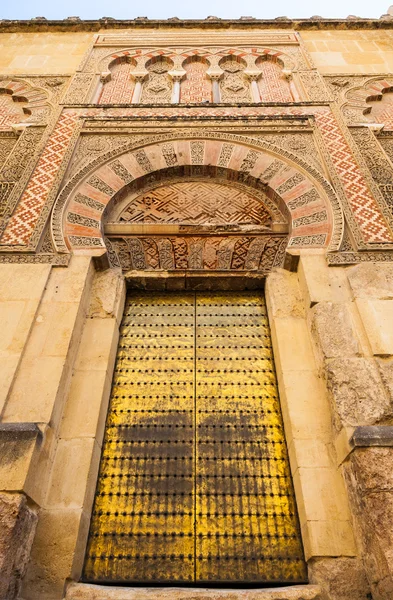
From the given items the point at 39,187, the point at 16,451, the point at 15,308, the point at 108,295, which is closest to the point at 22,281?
the point at 15,308

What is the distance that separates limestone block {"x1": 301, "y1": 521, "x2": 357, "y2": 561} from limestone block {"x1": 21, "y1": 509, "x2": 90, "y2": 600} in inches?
46.4

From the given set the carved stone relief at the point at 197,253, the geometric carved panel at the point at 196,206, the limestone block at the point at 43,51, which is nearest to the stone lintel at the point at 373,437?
the carved stone relief at the point at 197,253

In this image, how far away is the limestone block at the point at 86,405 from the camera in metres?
2.50

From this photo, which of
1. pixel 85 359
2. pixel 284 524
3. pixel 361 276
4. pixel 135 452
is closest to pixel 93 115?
pixel 85 359

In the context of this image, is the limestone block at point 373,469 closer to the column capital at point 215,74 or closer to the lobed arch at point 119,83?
the lobed arch at point 119,83

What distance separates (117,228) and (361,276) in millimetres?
2051

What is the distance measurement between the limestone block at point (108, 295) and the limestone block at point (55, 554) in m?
1.38

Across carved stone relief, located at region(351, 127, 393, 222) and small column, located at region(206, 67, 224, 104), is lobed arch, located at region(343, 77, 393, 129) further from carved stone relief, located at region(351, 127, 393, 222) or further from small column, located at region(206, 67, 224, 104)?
small column, located at region(206, 67, 224, 104)

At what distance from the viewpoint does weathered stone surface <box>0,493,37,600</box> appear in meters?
1.78

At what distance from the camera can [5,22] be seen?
6.35 m

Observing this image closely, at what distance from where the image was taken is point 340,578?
198 cm

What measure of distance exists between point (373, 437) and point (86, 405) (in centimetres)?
167

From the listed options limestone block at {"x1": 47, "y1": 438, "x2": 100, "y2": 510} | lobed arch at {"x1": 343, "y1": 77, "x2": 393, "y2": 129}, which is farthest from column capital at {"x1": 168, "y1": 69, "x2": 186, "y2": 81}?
limestone block at {"x1": 47, "y1": 438, "x2": 100, "y2": 510}

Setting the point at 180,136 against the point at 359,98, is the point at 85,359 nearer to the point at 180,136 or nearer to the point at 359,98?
the point at 180,136
